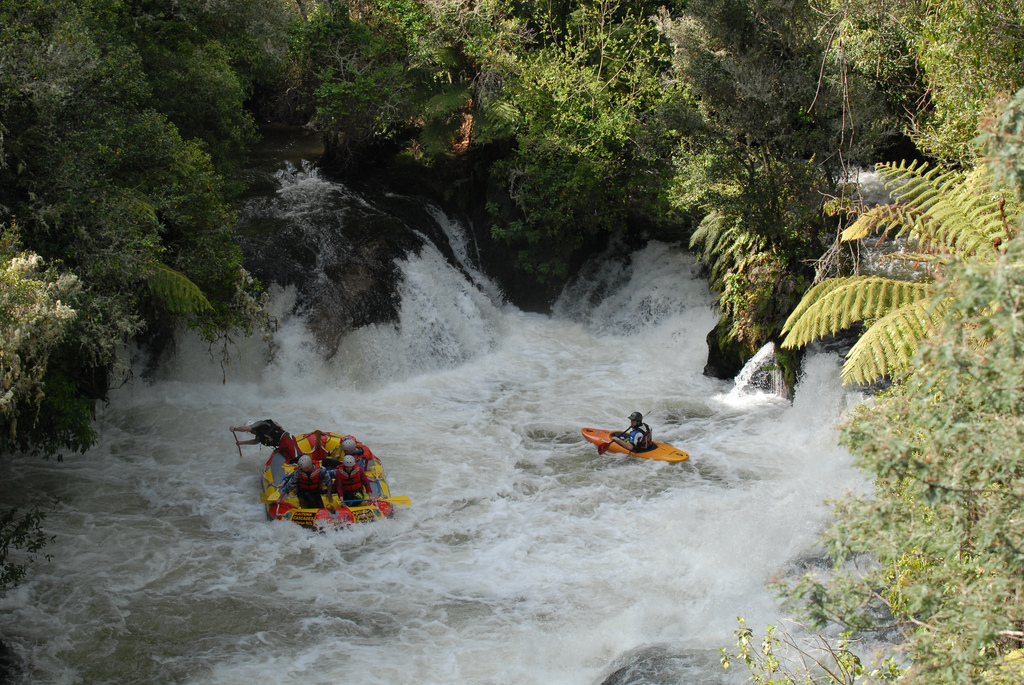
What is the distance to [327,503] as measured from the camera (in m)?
8.68

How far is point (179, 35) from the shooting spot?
500 inches

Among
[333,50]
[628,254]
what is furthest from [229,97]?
[628,254]

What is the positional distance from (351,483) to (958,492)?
23.1ft

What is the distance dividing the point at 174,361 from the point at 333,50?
6.93 meters

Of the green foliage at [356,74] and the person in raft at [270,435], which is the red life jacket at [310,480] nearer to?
the person in raft at [270,435]

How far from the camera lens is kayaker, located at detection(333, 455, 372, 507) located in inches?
346

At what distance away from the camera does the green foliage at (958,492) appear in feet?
8.41

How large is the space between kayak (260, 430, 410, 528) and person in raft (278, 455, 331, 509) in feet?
0.22

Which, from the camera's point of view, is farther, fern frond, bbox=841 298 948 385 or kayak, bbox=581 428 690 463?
kayak, bbox=581 428 690 463

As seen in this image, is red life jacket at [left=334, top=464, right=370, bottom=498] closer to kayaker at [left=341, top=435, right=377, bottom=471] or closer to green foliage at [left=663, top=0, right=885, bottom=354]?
kayaker at [left=341, top=435, right=377, bottom=471]

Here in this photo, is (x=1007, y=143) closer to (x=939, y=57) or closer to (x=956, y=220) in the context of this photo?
A: (x=956, y=220)

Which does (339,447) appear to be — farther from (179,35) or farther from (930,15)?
(930,15)

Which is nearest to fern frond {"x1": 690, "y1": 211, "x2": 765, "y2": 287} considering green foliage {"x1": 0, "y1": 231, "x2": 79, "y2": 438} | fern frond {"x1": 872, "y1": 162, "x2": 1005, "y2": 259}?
fern frond {"x1": 872, "y1": 162, "x2": 1005, "y2": 259}

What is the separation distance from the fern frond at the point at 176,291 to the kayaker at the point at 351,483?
2.58 m
